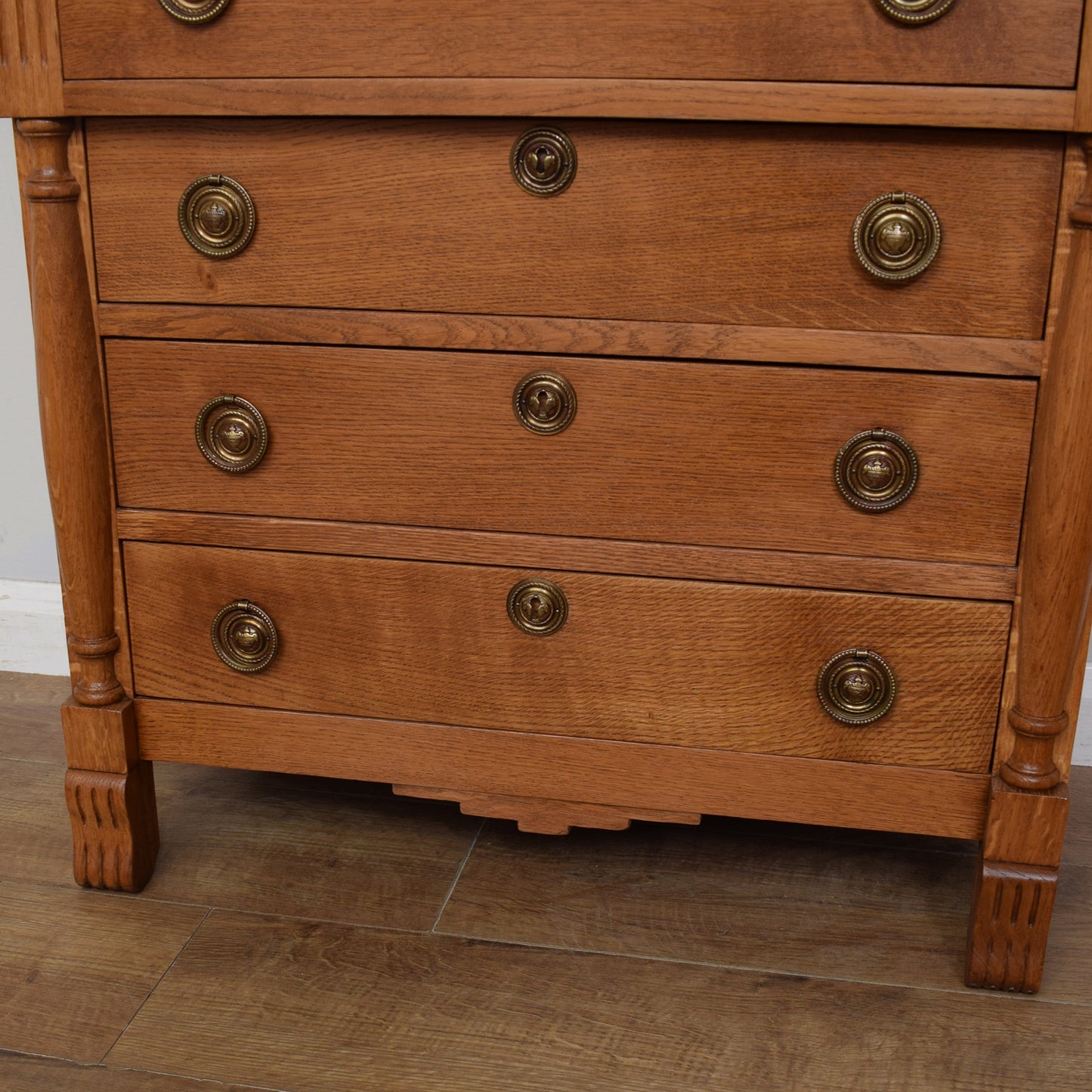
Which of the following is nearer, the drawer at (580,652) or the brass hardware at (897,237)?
the brass hardware at (897,237)

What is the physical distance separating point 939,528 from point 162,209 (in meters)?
0.84

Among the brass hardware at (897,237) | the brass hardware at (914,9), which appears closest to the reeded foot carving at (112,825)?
the brass hardware at (897,237)

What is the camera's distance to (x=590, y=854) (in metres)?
1.57

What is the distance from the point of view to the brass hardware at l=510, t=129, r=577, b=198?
1.19 m

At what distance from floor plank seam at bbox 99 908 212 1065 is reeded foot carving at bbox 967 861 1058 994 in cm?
84

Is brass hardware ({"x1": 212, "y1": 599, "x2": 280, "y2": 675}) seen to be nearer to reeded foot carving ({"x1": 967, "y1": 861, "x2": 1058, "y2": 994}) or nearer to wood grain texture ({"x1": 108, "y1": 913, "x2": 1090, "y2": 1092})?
wood grain texture ({"x1": 108, "y1": 913, "x2": 1090, "y2": 1092})

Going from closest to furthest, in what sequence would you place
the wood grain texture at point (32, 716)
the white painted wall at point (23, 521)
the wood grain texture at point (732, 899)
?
the wood grain texture at point (732, 899) < the wood grain texture at point (32, 716) < the white painted wall at point (23, 521)

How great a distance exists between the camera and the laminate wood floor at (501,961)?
1.22 m

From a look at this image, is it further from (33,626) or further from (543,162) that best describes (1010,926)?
(33,626)

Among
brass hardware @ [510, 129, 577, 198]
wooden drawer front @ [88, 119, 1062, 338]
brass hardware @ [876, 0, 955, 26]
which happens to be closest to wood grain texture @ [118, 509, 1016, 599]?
wooden drawer front @ [88, 119, 1062, 338]

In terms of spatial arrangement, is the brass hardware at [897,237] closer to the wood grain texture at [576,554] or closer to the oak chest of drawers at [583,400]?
the oak chest of drawers at [583,400]

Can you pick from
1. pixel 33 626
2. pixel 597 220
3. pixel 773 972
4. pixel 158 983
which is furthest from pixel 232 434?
pixel 33 626

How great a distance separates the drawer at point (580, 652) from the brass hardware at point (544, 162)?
1.28 feet

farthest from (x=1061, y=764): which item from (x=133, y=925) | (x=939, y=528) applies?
(x=133, y=925)
